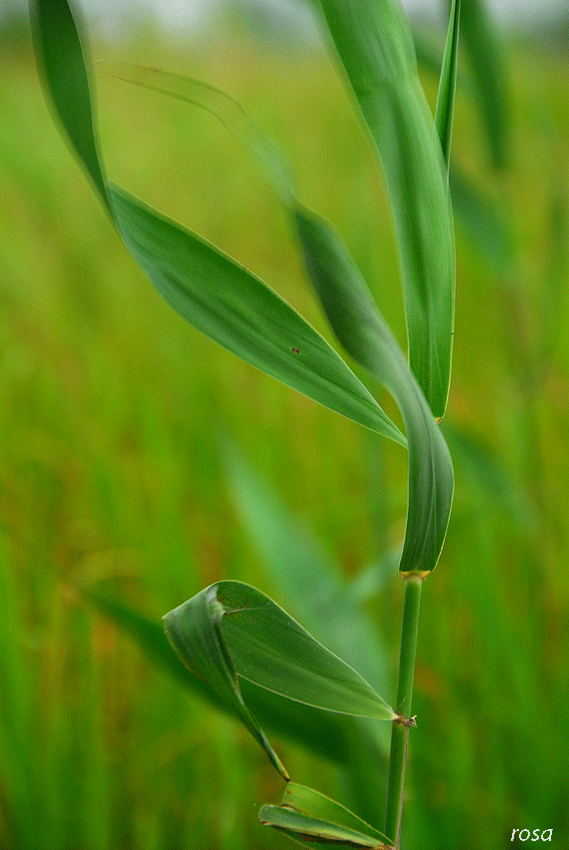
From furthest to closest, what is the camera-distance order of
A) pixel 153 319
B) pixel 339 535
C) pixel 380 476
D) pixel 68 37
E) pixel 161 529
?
pixel 153 319 < pixel 339 535 < pixel 161 529 < pixel 380 476 < pixel 68 37

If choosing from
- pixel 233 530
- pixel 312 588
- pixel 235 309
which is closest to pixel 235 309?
pixel 235 309

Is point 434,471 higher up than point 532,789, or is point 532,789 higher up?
point 434,471

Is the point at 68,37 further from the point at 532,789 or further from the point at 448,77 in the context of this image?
the point at 532,789

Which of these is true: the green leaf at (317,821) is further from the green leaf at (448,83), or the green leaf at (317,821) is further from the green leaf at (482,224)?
the green leaf at (482,224)

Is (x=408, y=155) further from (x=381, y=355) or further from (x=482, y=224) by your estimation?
(x=482, y=224)

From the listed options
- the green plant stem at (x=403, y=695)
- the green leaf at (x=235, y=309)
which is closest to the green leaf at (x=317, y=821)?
the green plant stem at (x=403, y=695)

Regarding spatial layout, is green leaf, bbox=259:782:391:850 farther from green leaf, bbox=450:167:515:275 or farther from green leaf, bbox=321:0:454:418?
green leaf, bbox=450:167:515:275

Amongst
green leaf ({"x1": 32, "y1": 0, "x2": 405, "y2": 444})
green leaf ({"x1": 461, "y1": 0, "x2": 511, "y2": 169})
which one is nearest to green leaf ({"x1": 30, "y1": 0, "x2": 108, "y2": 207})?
green leaf ({"x1": 32, "y1": 0, "x2": 405, "y2": 444})

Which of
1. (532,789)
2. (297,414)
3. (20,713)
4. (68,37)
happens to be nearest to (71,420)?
(297,414)
